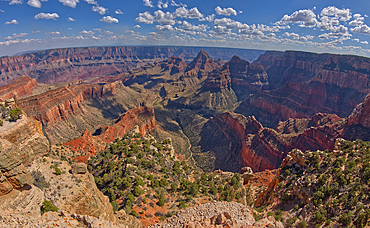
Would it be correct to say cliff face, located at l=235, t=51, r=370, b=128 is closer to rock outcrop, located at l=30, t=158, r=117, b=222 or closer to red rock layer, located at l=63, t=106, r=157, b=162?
red rock layer, located at l=63, t=106, r=157, b=162

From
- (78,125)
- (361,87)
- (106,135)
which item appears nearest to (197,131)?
(106,135)

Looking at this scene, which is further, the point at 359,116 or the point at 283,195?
the point at 359,116

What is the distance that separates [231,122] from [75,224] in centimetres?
10037

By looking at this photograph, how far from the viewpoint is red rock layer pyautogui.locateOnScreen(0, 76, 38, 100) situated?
142m

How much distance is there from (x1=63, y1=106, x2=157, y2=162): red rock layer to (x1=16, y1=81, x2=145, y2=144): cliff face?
41138 mm

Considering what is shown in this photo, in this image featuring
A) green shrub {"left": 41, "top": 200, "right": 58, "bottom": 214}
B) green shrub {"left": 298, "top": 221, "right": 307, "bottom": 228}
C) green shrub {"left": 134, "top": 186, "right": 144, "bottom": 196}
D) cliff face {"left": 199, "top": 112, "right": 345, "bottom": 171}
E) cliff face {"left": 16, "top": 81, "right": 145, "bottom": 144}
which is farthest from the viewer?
cliff face {"left": 16, "top": 81, "right": 145, "bottom": 144}

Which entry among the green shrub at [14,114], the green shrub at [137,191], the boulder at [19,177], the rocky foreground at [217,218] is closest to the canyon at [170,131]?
the boulder at [19,177]

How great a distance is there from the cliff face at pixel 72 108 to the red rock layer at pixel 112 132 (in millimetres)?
41138

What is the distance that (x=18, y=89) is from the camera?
507ft

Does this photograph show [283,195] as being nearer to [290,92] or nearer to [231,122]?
[231,122]

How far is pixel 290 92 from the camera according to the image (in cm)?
14888

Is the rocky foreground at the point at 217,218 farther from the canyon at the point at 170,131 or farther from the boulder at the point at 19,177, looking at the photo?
the boulder at the point at 19,177

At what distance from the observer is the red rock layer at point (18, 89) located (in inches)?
5581

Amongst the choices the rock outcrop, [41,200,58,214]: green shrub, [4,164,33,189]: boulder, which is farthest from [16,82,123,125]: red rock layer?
[41,200,58,214]: green shrub
